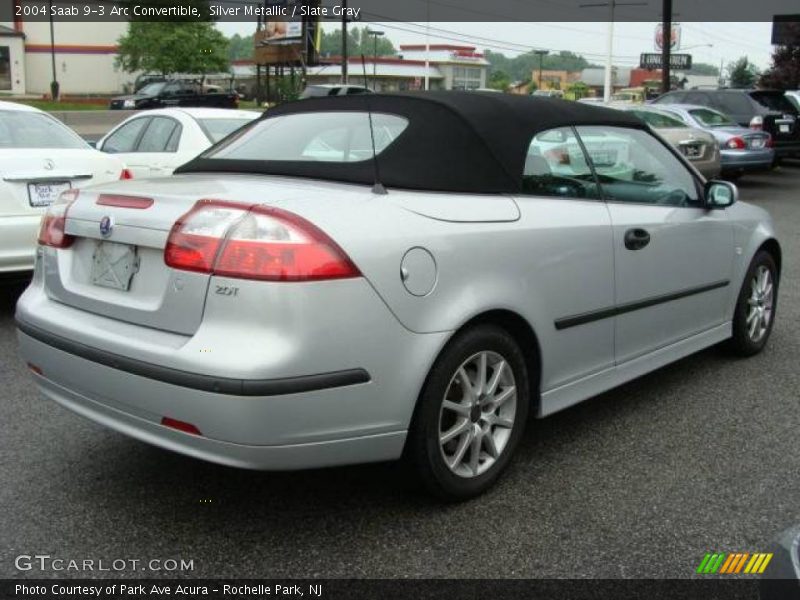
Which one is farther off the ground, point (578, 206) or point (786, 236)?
point (578, 206)

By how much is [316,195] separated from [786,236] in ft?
29.6

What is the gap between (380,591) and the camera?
Result: 8.68 feet

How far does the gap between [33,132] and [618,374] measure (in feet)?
15.9

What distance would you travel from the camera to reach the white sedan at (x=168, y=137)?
8.17 metres

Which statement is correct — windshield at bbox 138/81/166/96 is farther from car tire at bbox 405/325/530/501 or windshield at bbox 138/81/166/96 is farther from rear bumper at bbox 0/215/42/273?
car tire at bbox 405/325/530/501

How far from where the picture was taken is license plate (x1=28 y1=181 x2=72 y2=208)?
5.81 metres

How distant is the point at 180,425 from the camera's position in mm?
2691

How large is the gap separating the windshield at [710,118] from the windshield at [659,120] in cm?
155

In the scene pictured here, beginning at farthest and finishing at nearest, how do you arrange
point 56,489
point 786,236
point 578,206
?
1. point 786,236
2. point 578,206
3. point 56,489

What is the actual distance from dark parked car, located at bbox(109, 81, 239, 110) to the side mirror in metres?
29.5

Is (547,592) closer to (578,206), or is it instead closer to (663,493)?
(663,493)

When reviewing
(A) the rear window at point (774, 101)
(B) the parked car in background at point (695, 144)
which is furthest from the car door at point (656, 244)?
(A) the rear window at point (774, 101)

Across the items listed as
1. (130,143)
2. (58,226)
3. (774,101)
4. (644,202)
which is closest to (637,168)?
(644,202)

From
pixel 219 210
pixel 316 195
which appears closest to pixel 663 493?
pixel 316 195
